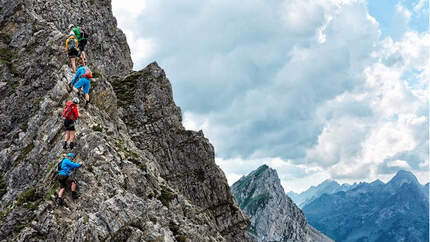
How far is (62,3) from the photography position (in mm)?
63438

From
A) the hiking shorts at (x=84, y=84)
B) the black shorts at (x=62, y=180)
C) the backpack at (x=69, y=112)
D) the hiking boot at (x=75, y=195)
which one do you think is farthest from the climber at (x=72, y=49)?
the hiking boot at (x=75, y=195)

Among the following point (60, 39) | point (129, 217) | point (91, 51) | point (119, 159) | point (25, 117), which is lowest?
point (129, 217)

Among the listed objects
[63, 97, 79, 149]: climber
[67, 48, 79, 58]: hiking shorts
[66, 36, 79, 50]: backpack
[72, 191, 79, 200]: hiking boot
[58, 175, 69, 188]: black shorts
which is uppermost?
[66, 36, 79, 50]: backpack

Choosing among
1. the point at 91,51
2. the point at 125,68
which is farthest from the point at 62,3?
the point at 125,68

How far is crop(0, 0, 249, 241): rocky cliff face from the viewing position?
84.6 feet

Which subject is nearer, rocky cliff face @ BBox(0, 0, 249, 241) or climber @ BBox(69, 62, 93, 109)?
rocky cliff face @ BBox(0, 0, 249, 241)

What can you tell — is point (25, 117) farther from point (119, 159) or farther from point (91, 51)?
point (91, 51)

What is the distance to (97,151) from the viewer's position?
1144 inches

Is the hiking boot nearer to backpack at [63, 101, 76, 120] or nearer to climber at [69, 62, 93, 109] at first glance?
backpack at [63, 101, 76, 120]

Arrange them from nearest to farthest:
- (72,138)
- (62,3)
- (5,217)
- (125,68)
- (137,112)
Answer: (5,217) < (72,138) < (137,112) < (62,3) < (125,68)

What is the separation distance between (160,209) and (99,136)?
8.54m

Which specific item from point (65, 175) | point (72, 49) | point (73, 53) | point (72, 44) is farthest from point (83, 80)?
point (65, 175)

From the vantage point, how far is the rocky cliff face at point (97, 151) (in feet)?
84.6

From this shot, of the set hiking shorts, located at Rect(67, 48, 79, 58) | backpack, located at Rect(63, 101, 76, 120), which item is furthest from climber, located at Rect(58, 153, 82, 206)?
hiking shorts, located at Rect(67, 48, 79, 58)
